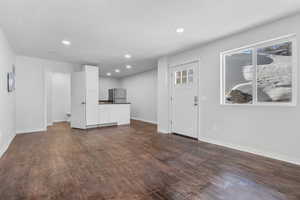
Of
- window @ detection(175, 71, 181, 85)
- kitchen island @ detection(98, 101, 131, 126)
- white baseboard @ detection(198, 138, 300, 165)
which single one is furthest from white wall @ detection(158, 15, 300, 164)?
kitchen island @ detection(98, 101, 131, 126)

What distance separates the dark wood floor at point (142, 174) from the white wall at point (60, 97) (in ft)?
13.8

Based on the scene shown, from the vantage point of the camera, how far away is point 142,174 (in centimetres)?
218

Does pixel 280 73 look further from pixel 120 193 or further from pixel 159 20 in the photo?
pixel 120 193

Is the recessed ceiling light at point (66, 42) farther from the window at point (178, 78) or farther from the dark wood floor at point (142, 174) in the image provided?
the window at point (178, 78)

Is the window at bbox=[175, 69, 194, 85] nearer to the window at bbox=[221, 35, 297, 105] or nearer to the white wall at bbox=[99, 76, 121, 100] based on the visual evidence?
the window at bbox=[221, 35, 297, 105]

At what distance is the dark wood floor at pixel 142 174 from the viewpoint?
173cm

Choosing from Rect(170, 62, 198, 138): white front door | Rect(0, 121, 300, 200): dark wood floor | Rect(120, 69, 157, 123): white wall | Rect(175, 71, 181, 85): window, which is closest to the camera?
Rect(0, 121, 300, 200): dark wood floor

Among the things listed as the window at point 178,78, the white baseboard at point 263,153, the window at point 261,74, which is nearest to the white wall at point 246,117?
the white baseboard at point 263,153

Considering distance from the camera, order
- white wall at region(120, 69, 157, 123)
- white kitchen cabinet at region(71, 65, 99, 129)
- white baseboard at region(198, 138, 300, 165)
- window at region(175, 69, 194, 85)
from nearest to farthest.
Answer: white baseboard at region(198, 138, 300, 165), window at region(175, 69, 194, 85), white kitchen cabinet at region(71, 65, 99, 129), white wall at region(120, 69, 157, 123)

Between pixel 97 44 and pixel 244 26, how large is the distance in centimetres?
332

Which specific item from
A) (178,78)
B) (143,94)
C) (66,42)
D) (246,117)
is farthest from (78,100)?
(246,117)

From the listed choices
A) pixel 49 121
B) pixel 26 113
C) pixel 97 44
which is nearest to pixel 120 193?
pixel 97 44

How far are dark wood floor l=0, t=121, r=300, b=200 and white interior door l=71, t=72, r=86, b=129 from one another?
2.18 metres

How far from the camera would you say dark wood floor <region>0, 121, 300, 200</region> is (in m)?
1.73
